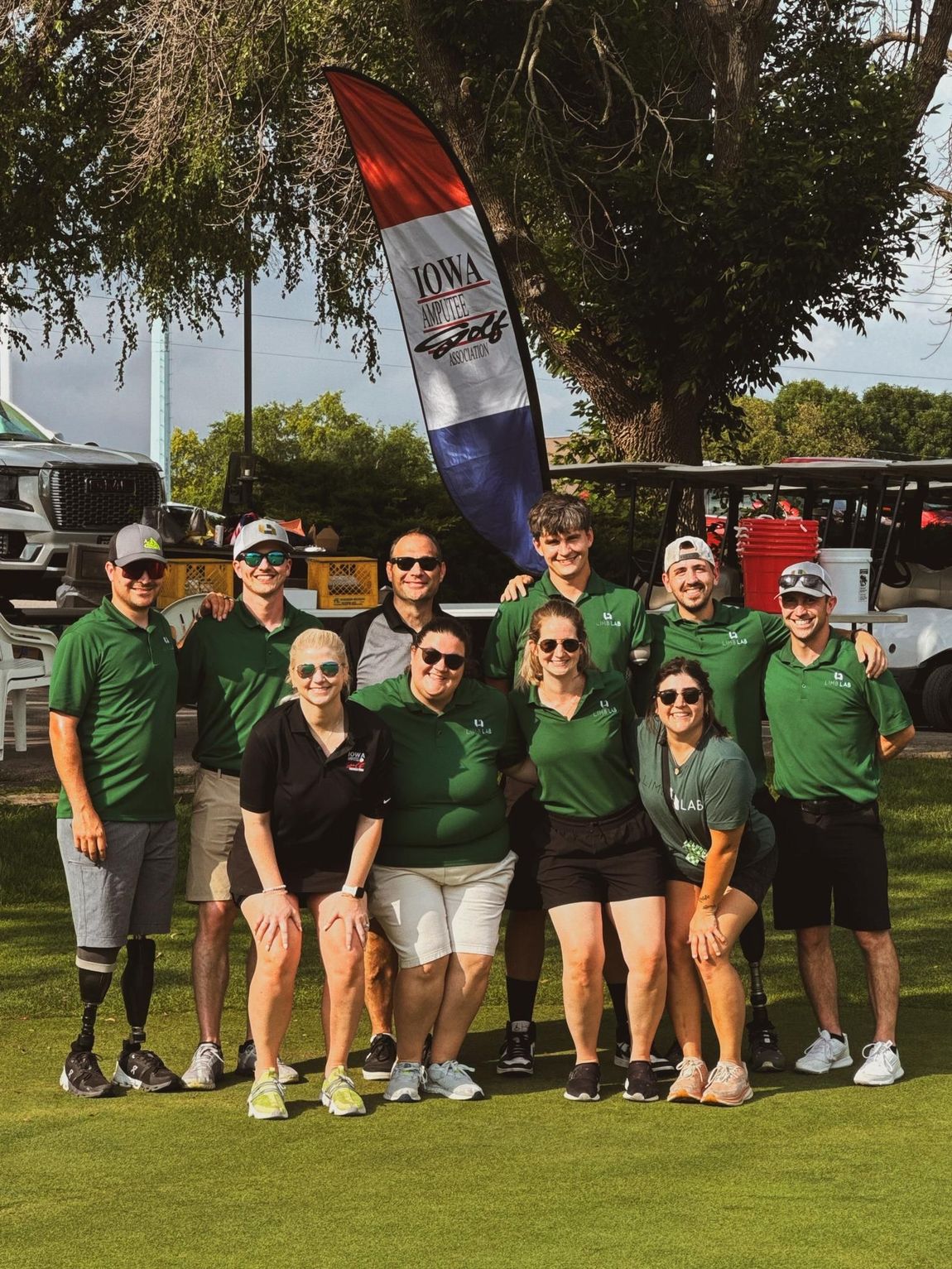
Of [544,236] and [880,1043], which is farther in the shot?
[544,236]

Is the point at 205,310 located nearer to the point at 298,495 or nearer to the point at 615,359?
the point at 298,495

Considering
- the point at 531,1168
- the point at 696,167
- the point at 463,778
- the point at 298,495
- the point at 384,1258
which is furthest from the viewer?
the point at 298,495

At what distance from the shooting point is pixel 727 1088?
17.3 feet

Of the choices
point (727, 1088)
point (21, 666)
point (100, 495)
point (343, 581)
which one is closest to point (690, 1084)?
point (727, 1088)

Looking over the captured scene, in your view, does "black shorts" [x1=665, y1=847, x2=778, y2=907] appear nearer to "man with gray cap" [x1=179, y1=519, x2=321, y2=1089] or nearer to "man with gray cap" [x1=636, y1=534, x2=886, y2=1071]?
"man with gray cap" [x1=636, y1=534, x2=886, y2=1071]

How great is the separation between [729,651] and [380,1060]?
1747 millimetres

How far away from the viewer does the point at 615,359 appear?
1781 centimetres

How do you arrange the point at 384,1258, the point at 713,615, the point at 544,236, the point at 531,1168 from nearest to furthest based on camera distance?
the point at 384,1258, the point at 531,1168, the point at 713,615, the point at 544,236

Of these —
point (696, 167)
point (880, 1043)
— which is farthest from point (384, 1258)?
point (696, 167)

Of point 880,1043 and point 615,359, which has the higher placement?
point 615,359

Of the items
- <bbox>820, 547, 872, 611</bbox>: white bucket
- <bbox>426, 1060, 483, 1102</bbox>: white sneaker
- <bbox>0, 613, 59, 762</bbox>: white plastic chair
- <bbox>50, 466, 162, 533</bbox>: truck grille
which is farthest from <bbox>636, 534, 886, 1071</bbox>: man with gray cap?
<bbox>50, 466, 162, 533</bbox>: truck grille

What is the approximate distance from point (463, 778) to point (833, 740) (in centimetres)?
124

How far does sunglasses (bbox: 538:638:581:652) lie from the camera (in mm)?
5418

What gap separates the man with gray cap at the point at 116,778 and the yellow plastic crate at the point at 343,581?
760 centimetres
